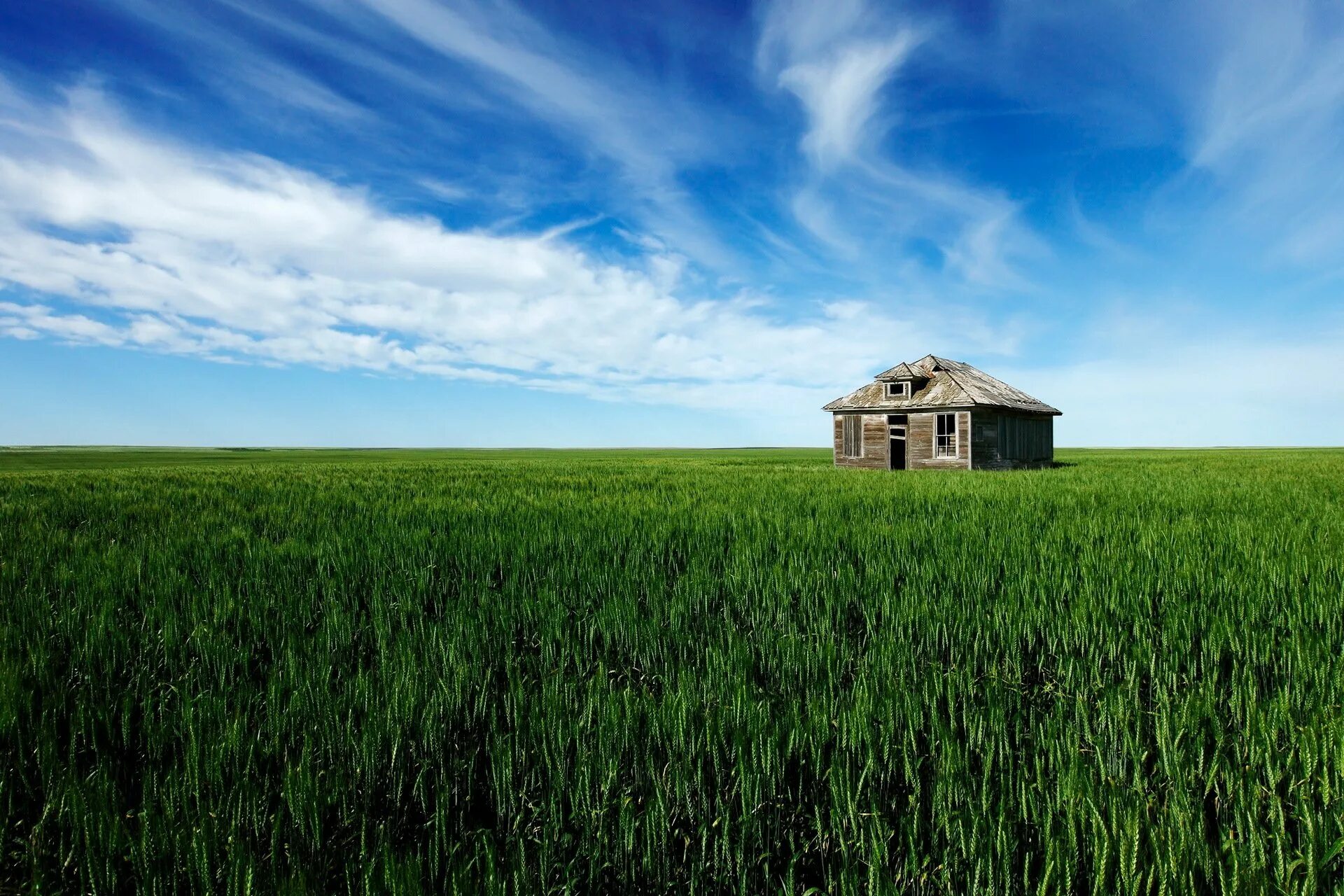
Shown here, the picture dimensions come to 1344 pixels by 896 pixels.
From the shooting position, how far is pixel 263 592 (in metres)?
5.50

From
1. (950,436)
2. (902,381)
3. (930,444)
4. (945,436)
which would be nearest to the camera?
(950,436)

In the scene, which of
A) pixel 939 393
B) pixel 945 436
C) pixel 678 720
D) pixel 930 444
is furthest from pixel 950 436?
pixel 678 720

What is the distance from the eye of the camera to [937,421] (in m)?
29.1

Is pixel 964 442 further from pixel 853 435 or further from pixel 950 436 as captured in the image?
pixel 853 435

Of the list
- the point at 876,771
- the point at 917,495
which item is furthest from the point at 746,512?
the point at 876,771

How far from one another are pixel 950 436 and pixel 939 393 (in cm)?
217

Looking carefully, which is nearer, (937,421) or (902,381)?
(937,421)

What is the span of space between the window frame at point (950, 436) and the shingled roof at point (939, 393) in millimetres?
600

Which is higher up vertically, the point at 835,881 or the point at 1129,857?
the point at 1129,857

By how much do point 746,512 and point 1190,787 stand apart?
26.5ft

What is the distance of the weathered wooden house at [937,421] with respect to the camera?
2841 cm

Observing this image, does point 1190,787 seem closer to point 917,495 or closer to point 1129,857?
point 1129,857

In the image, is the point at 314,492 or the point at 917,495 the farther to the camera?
the point at 314,492

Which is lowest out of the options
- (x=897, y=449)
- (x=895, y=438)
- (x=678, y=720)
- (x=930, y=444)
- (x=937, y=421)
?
(x=678, y=720)
